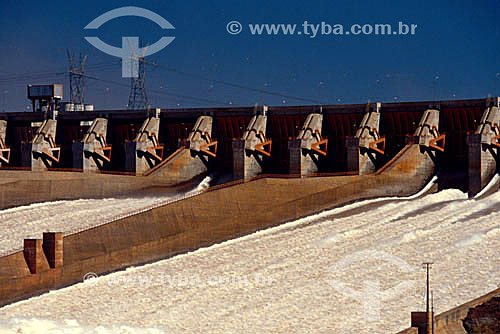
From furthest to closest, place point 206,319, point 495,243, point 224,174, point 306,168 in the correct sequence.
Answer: point 224,174 → point 306,168 → point 495,243 → point 206,319

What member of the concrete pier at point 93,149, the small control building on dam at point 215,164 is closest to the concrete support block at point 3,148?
the small control building on dam at point 215,164

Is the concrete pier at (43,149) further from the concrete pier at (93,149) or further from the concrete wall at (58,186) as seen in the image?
the concrete wall at (58,186)

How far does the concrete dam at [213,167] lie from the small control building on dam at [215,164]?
55 mm

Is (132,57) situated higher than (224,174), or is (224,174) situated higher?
(132,57)

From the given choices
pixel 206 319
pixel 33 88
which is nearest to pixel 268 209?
pixel 206 319

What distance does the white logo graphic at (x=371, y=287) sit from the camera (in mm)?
26922

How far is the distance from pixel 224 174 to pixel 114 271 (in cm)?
1677

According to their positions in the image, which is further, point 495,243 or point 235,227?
point 235,227

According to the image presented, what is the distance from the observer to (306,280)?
2988 cm

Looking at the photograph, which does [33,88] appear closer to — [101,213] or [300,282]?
[101,213]

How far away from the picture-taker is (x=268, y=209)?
36750mm

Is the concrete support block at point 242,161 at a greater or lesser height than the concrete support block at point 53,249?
greater

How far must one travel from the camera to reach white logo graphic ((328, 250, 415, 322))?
88.3 ft

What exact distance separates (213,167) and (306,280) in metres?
20.9
